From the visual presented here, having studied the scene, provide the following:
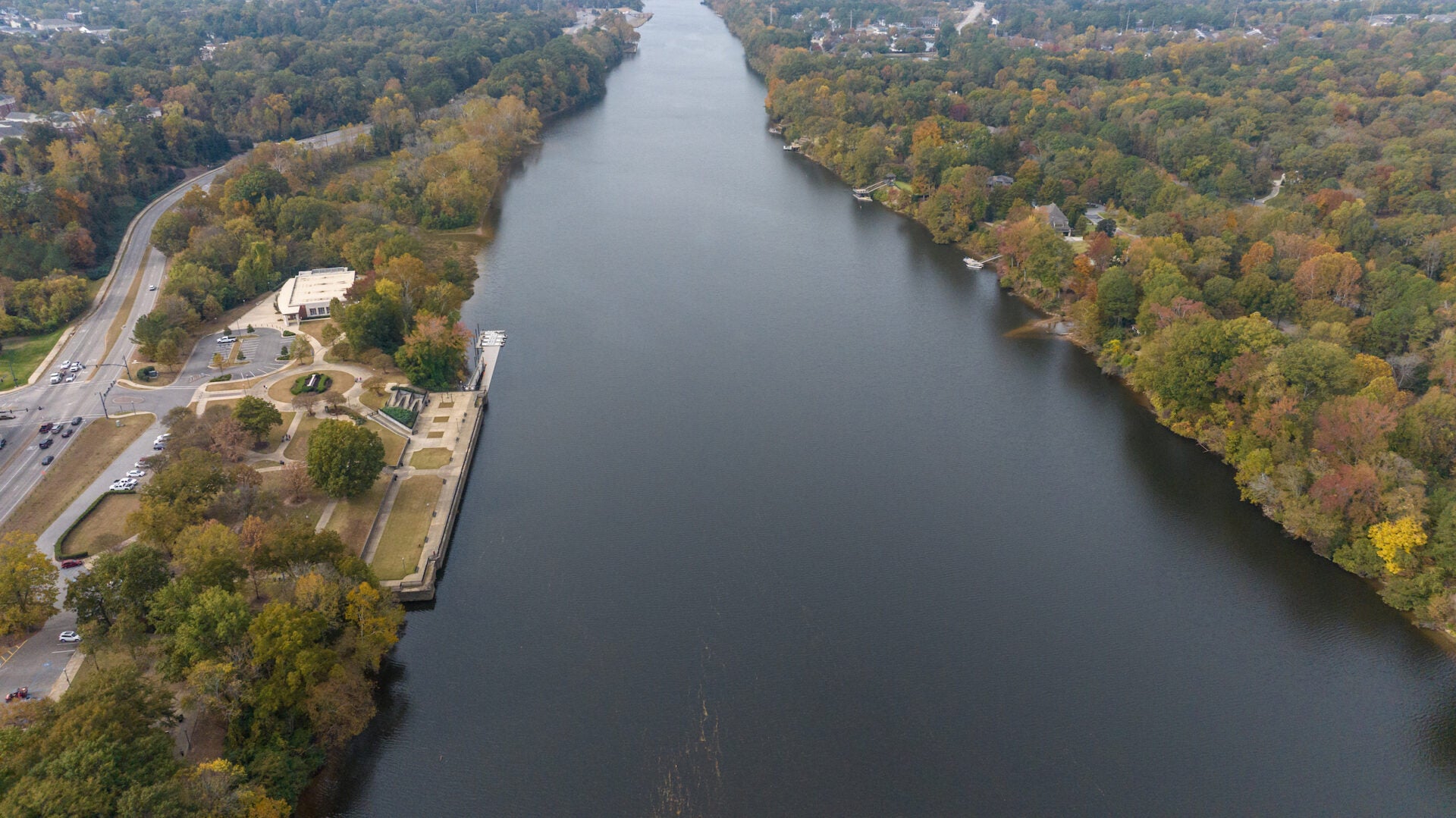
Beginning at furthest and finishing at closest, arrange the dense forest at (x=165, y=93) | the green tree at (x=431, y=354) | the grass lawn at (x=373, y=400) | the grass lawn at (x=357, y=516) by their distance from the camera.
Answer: the dense forest at (x=165, y=93), the green tree at (x=431, y=354), the grass lawn at (x=373, y=400), the grass lawn at (x=357, y=516)

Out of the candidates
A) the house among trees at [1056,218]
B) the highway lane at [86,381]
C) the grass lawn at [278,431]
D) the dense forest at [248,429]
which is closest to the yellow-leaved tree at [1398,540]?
the house among trees at [1056,218]

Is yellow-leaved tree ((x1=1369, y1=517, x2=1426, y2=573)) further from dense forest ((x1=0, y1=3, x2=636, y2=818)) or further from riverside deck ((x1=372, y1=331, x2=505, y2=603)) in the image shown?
dense forest ((x1=0, y1=3, x2=636, y2=818))

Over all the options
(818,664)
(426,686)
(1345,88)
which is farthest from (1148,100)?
(426,686)

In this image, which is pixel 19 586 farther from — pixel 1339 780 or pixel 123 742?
pixel 1339 780

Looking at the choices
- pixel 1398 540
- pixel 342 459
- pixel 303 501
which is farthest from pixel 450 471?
pixel 1398 540

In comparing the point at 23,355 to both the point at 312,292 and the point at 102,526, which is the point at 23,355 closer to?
the point at 312,292

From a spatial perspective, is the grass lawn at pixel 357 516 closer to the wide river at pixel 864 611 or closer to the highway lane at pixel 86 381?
the wide river at pixel 864 611

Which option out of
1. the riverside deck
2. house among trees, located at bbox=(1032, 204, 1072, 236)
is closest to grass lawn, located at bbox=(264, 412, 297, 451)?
the riverside deck

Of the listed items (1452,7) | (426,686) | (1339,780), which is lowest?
(426,686)
